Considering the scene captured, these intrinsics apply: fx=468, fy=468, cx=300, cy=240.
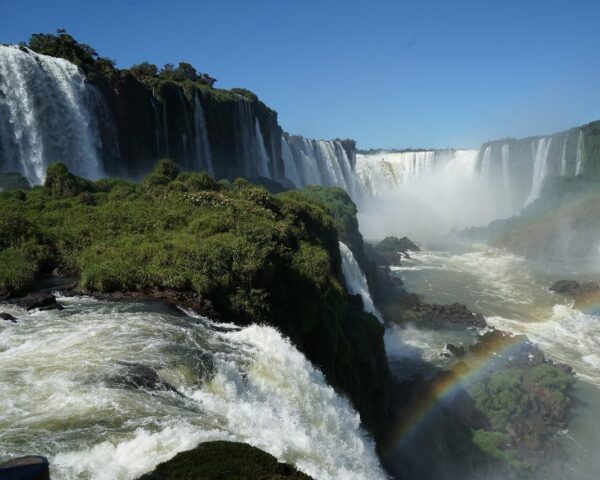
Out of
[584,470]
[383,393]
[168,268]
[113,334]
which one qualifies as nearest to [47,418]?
[113,334]

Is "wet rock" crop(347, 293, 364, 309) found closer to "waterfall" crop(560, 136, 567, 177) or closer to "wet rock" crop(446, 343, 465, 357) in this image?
"wet rock" crop(446, 343, 465, 357)

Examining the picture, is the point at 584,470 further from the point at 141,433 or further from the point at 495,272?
the point at 495,272

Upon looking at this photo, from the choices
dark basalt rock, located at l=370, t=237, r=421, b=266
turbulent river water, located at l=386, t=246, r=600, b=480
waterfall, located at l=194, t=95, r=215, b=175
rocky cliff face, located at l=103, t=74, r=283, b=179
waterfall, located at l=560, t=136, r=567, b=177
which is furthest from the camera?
waterfall, located at l=560, t=136, r=567, b=177

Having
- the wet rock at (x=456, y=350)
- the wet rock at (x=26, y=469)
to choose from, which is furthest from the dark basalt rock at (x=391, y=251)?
the wet rock at (x=26, y=469)

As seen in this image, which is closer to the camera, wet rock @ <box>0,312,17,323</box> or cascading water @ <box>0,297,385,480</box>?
cascading water @ <box>0,297,385,480</box>

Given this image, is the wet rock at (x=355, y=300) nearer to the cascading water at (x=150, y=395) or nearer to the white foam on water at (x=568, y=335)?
the white foam on water at (x=568, y=335)

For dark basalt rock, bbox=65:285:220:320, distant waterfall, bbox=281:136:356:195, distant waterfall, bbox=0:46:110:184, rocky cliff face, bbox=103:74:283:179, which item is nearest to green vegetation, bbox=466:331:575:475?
dark basalt rock, bbox=65:285:220:320
